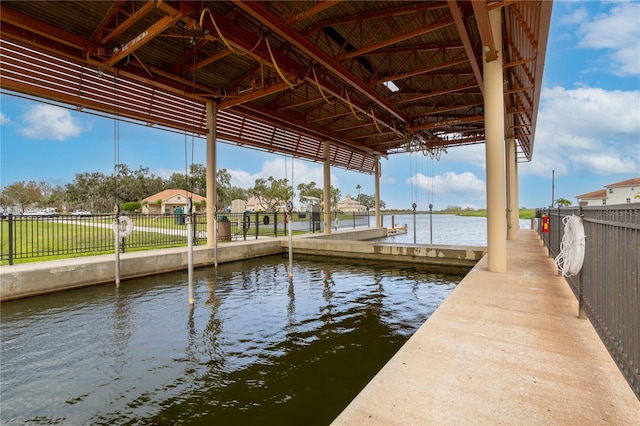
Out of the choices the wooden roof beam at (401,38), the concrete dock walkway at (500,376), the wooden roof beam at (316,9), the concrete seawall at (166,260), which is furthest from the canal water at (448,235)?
the concrete dock walkway at (500,376)

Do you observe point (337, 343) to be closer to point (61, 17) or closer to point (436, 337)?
point (436, 337)

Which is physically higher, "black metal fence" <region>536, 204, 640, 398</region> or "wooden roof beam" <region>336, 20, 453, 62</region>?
"wooden roof beam" <region>336, 20, 453, 62</region>

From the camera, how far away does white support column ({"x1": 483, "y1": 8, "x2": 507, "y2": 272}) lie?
5.32 metres

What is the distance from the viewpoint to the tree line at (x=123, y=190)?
43656 millimetres

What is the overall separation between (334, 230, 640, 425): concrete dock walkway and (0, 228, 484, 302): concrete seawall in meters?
5.64

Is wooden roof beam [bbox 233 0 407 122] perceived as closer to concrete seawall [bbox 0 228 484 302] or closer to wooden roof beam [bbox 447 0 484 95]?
wooden roof beam [bbox 447 0 484 95]

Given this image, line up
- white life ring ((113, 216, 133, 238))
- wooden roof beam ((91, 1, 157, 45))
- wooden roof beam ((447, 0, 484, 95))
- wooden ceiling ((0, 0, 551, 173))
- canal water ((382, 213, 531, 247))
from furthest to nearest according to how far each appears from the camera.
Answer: canal water ((382, 213, 531, 247)), white life ring ((113, 216, 133, 238)), wooden ceiling ((0, 0, 551, 173)), wooden roof beam ((91, 1, 157, 45)), wooden roof beam ((447, 0, 484, 95))

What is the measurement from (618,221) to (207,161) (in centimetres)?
967

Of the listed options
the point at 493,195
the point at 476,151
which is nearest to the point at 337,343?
the point at 493,195

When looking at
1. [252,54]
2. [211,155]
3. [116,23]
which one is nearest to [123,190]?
[211,155]

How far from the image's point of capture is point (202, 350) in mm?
3459

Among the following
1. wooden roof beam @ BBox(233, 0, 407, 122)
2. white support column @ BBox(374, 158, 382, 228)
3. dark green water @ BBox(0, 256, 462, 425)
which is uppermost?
wooden roof beam @ BBox(233, 0, 407, 122)

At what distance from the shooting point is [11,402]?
255 centimetres

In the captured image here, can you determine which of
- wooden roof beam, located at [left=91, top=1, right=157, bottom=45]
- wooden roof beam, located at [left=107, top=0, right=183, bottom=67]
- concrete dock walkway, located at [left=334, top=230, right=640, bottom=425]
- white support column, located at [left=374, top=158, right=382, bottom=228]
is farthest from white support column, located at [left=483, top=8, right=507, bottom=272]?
white support column, located at [left=374, top=158, right=382, bottom=228]
